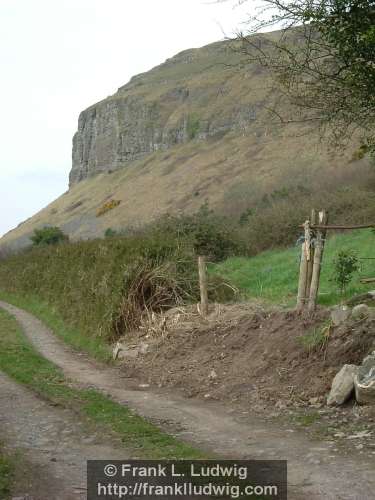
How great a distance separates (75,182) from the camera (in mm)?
118188

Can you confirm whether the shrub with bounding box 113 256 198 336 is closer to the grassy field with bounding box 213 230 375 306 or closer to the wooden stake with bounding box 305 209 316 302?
the grassy field with bounding box 213 230 375 306

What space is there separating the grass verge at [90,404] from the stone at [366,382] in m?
2.24

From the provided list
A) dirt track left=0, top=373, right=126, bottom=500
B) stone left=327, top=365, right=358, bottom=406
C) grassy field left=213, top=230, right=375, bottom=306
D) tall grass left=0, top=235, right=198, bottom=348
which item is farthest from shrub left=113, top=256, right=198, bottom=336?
stone left=327, top=365, right=358, bottom=406

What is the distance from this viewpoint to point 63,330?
19.0 metres

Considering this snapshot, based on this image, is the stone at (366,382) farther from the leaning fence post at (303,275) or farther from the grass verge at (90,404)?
the leaning fence post at (303,275)

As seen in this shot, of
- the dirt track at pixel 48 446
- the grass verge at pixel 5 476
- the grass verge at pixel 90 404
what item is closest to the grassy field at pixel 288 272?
the grass verge at pixel 90 404

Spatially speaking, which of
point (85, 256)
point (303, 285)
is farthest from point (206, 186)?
point (303, 285)

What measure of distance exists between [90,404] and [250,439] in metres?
2.89

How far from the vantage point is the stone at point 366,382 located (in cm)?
791

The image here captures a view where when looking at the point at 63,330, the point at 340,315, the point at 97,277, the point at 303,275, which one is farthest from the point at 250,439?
the point at 63,330

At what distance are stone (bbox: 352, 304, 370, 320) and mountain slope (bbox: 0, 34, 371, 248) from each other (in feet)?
80.5

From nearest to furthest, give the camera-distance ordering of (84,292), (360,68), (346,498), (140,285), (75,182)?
(346,498) < (360,68) < (140,285) < (84,292) < (75,182)

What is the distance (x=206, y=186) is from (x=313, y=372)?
56557 millimetres

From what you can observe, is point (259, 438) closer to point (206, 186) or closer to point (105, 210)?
point (206, 186)
